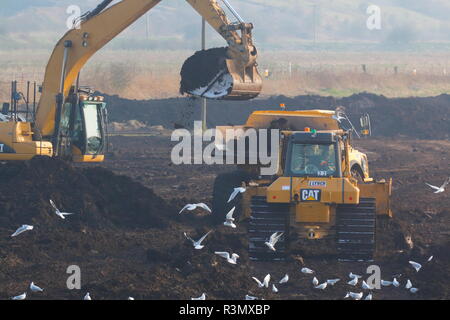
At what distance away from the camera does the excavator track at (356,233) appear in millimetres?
17016

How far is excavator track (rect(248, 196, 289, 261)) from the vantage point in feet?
56.5

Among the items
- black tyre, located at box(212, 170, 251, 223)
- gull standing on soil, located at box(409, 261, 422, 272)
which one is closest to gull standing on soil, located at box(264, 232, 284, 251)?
gull standing on soil, located at box(409, 261, 422, 272)

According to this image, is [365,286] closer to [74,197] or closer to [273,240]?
[273,240]

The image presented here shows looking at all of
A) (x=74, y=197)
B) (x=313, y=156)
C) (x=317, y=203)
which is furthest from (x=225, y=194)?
(x=317, y=203)

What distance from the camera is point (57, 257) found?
17734mm

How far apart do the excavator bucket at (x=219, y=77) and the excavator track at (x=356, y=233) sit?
15.7 ft

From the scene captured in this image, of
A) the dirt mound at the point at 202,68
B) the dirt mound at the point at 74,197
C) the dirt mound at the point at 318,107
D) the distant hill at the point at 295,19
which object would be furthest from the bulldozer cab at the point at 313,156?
the distant hill at the point at 295,19

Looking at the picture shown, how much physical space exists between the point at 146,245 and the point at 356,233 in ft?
13.8

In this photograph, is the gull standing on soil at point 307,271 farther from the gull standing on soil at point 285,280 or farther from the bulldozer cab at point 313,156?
the bulldozer cab at point 313,156

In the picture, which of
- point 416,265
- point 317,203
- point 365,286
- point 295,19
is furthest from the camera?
point 295,19

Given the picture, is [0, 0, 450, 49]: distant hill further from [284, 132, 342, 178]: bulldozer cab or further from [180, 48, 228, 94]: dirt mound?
[284, 132, 342, 178]: bulldozer cab

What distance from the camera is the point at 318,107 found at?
48.8 meters
